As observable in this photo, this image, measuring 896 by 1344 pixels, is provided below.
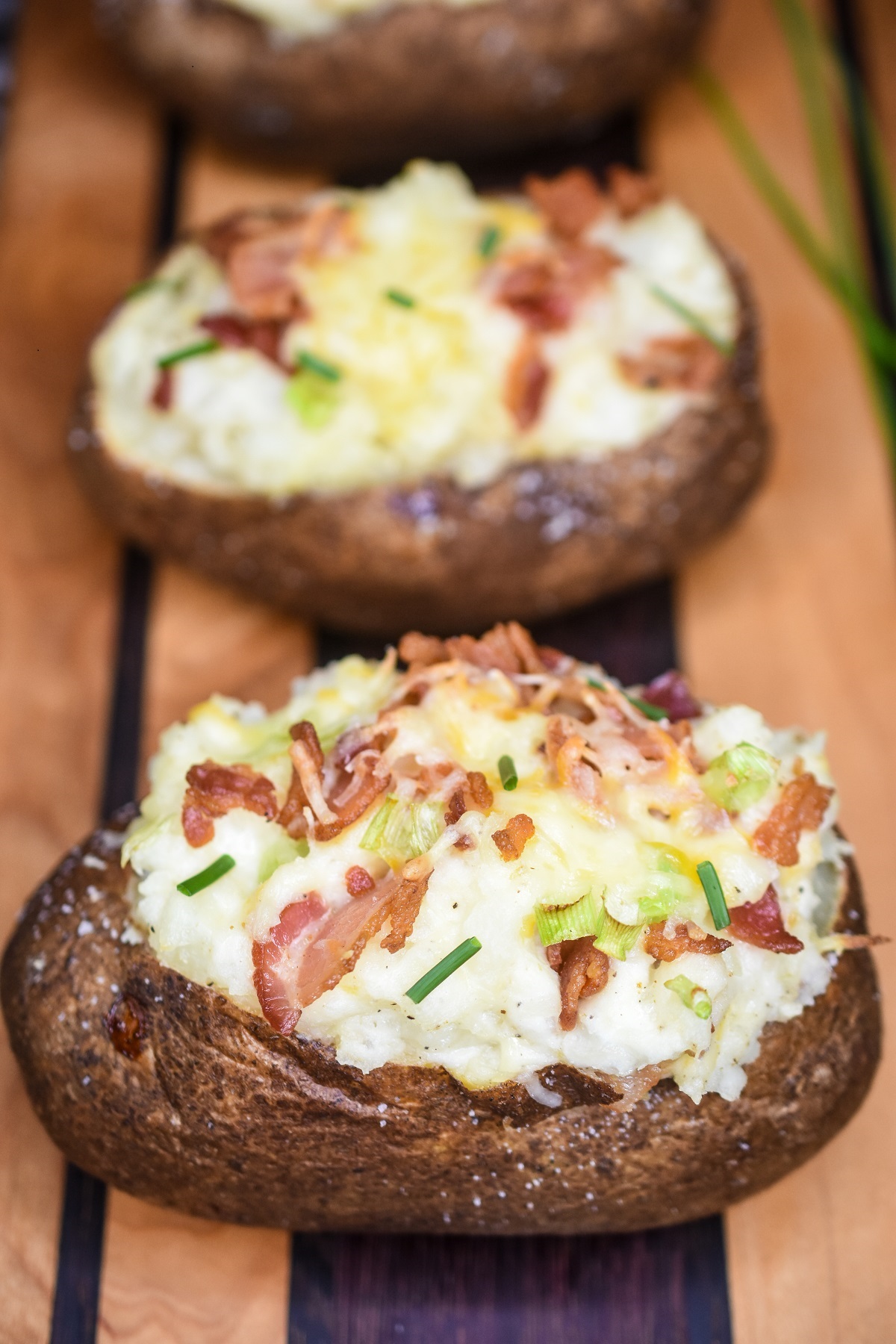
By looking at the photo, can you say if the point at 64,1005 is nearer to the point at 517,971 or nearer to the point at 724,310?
the point at 517,971

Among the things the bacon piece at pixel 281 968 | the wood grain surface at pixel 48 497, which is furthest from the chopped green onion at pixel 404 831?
the wood grain surface at pixel 48 497

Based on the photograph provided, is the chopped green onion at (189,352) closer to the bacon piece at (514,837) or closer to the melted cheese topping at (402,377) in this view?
the melted cheese topping at (402,377)

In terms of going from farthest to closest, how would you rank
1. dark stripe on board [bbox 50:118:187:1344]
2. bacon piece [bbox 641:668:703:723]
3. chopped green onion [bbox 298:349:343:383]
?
chopped green onion [bbox 298:349:343:383] → bacon piece [bbox 641:668:703:723] → dark stripe on board [bbox 50:118:187:1344]

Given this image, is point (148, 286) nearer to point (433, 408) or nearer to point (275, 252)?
point (275, 252)

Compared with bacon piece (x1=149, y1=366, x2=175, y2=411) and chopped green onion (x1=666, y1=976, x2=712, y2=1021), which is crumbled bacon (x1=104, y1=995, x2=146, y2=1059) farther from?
bacon piece (x1=149, y1=366, x2=175, y2=411)

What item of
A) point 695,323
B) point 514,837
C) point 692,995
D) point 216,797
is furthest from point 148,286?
point 692,995

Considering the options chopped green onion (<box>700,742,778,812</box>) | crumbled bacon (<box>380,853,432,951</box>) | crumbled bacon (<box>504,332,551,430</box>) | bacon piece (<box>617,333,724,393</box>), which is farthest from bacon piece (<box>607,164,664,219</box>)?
crumbled bacon (<box>380,853,432,951</box>)
